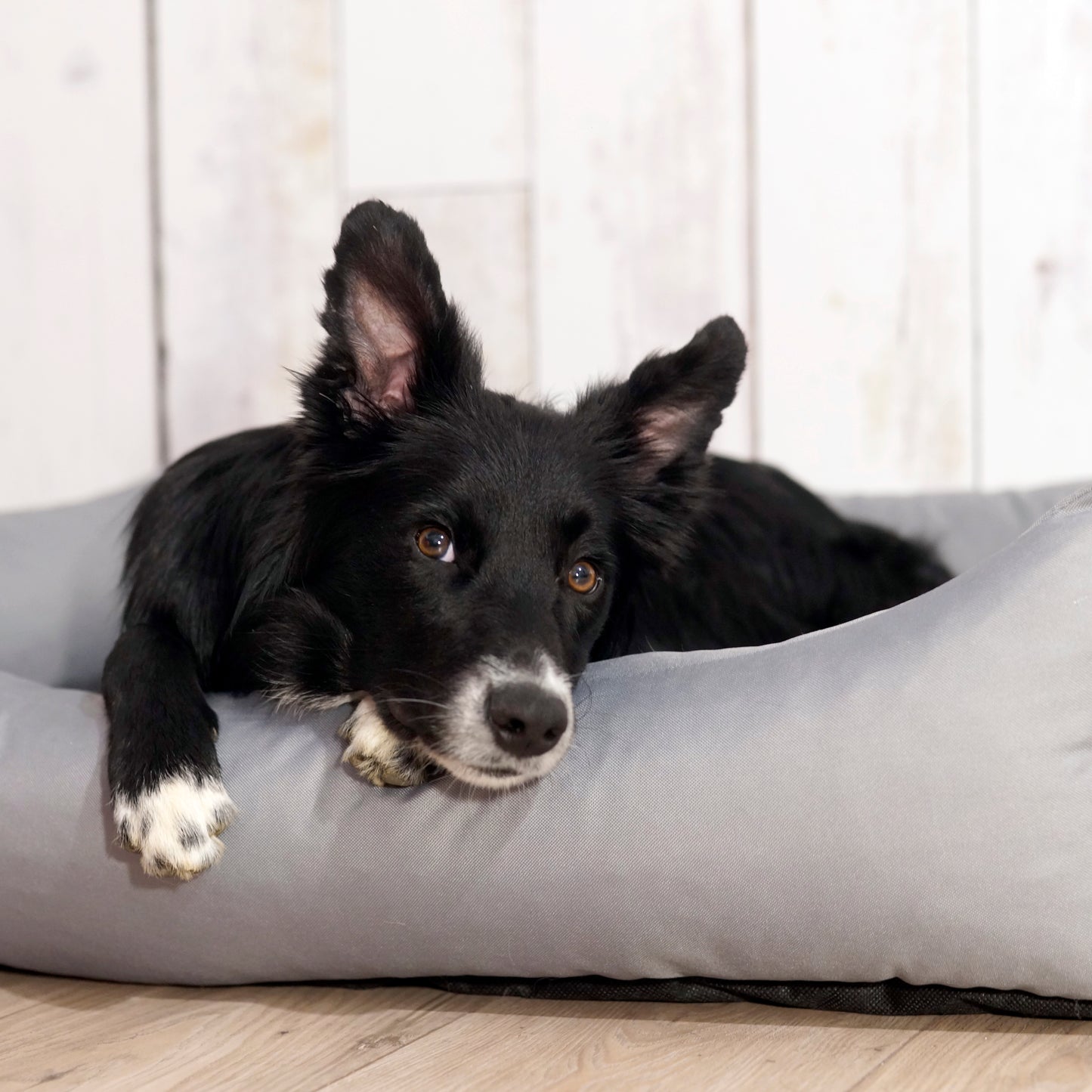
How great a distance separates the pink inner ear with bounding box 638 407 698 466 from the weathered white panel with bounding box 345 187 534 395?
6.12 ft

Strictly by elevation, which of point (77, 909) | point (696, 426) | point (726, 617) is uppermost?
point (696, 426)

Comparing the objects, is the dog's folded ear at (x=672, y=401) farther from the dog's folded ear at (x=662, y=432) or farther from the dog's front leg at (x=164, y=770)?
the dog's front leg at (x=164, y=770)

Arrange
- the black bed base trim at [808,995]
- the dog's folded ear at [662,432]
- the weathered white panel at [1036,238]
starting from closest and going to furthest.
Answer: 1. the black bed base trim at [808,995]
2. the dog's folded ear at [662,432]
3. the weathered white panel at [1036,238]

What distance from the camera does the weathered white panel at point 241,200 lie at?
4.09m

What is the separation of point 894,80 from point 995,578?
2707 mm

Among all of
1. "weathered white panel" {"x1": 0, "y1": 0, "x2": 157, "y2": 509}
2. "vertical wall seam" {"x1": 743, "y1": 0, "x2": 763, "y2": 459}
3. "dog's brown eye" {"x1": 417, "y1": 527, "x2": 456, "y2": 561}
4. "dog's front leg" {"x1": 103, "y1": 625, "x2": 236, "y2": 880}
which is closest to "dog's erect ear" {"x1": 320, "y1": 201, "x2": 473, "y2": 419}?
"dog's brown eye" {"x1": 417, "y1": 527, "x2": 456, "y2": 561}

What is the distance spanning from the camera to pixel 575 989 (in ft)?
5.62

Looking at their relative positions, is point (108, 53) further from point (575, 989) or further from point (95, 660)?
→ point (575, 989)

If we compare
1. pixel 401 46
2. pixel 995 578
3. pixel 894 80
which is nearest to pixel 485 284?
pixel 401 46

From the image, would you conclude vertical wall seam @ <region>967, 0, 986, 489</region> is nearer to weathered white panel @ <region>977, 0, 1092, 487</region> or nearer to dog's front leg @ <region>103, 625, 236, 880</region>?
weathered white panel @ <region>977, 0, 1092, 487</region>

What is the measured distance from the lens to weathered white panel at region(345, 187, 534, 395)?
4035 mm

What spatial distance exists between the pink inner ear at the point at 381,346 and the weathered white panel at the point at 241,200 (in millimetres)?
2141

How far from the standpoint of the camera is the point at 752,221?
3928 mm

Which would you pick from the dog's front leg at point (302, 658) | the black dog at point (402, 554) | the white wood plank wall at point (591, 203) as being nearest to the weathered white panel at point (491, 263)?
the white wood plank wall at point (591, 203)
